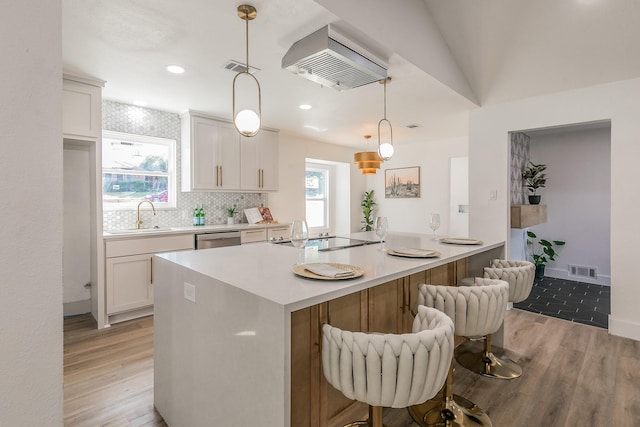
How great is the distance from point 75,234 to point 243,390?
3.31m

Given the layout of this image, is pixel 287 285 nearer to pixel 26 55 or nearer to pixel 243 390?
pixel 243 390

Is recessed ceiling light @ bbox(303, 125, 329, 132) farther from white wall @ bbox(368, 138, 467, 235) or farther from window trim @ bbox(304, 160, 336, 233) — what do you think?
white wall @ bbox(368, 138, 467, 235)

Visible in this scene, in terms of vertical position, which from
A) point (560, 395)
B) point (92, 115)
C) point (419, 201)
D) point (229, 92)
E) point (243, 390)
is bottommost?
point (560, 395)

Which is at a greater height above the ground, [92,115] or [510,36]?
[510,36]

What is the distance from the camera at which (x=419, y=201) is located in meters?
6.26

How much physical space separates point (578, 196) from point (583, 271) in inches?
46.7

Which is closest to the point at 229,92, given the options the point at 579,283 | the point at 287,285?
the point at 287,285

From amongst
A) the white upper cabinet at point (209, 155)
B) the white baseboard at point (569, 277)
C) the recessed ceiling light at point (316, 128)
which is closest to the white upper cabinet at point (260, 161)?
the white upper cabinet at point (209, 155)

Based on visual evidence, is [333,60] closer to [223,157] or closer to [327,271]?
[327,271]

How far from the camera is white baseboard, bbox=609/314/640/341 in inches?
117

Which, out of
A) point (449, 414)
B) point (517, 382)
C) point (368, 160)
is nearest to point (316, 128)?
point (368, 160)

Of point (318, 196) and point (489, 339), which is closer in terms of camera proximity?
point (489, 339)

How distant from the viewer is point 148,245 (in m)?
3.45

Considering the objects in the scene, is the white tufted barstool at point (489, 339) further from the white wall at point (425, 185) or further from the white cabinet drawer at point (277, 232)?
the white wall at point (425, 185)
